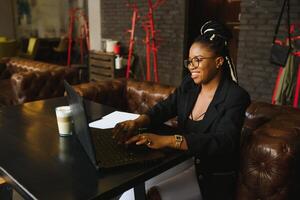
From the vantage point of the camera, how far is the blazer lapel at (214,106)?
1458mm

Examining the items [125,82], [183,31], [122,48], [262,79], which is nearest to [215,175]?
[125,82]

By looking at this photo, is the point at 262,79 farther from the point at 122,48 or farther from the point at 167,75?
the point at 122,48

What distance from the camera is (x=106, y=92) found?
2.74 metres

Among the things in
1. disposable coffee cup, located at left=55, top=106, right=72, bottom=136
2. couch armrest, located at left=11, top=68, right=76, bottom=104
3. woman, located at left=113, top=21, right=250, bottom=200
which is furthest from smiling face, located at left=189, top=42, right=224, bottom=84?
couch armrest, located at left=11, top=68, right=76, bottom=104

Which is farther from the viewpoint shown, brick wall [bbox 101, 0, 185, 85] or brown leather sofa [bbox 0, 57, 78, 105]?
brick wall [bbox 101, 0, 185, 85]

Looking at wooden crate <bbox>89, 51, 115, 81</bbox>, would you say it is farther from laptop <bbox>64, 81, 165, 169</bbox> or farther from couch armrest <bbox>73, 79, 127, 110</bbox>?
laptop <bbox>64, 81, 165, 169</bbox>

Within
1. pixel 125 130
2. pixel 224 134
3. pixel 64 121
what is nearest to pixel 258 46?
pixel 224 134

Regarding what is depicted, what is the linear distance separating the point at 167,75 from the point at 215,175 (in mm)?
3601

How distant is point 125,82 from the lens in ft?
9.62

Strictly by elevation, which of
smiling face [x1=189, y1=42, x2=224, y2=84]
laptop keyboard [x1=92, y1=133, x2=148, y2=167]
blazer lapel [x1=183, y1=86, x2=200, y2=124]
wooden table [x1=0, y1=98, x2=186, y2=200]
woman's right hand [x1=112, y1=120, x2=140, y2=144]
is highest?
smiling face [x1=189, y1=42, x2=224, y2=84]

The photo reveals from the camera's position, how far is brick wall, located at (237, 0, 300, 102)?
3557 millimetres

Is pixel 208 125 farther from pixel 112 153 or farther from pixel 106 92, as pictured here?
pixel 106 92

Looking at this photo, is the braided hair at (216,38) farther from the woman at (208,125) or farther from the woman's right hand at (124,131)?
the woman's right hand at (124,131)

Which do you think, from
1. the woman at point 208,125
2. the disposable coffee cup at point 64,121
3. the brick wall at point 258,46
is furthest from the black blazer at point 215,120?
the brick wall at point 258,46
